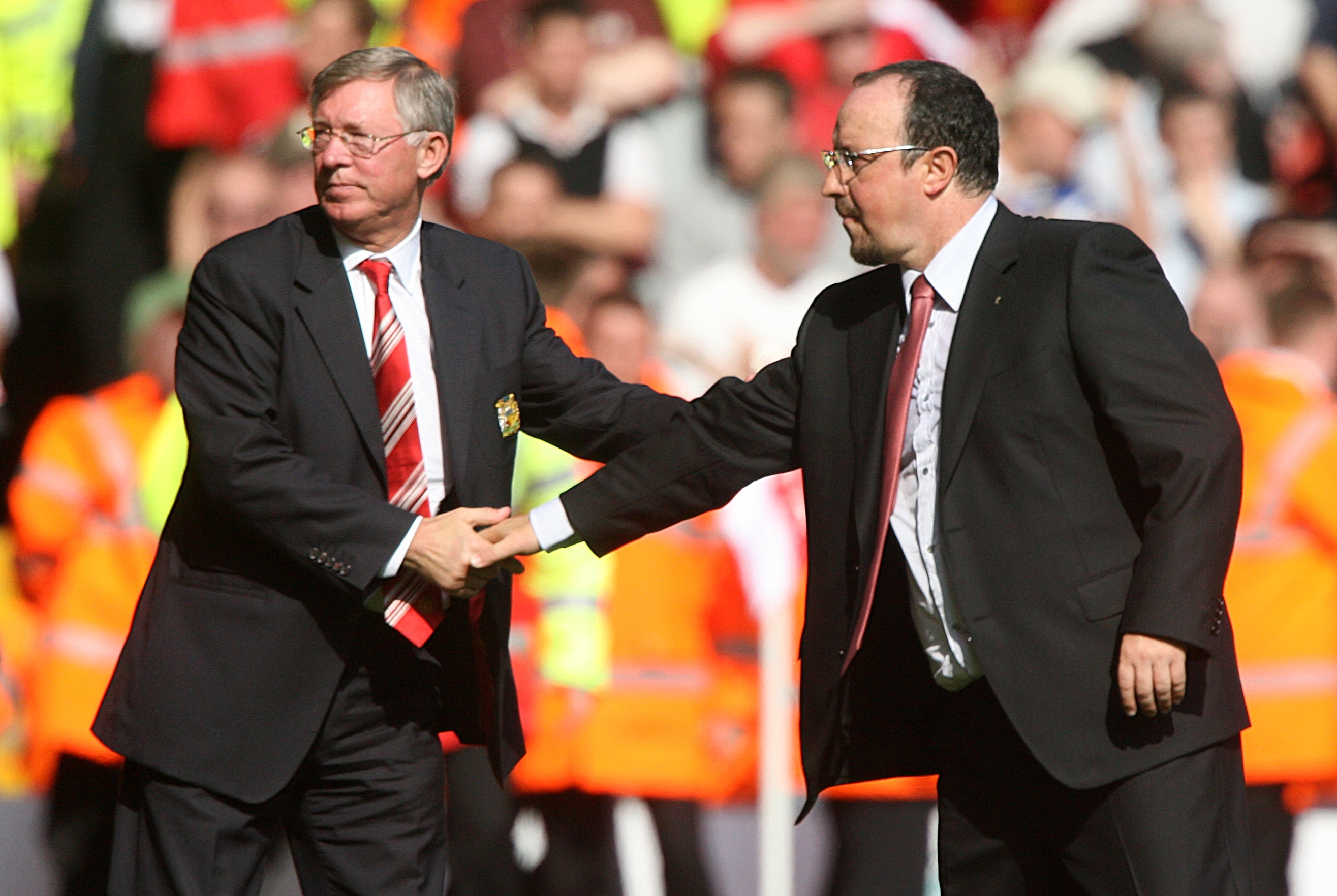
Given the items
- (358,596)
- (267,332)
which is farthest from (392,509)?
(267,332)

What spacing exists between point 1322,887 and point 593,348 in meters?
3.15

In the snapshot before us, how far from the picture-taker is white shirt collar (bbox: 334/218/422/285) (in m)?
3.80

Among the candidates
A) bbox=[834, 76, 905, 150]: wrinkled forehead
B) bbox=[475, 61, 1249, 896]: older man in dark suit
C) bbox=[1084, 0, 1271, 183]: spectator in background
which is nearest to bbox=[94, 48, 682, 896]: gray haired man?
bbox=[475, 61, 1249, 896]: older man in dark suit

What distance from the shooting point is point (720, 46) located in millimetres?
7660

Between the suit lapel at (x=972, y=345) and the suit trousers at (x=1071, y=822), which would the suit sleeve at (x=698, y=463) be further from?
the suit trousers at (x=1071, y=822)

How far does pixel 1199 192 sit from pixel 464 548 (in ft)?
15.8

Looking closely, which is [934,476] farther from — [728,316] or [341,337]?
[728,316]

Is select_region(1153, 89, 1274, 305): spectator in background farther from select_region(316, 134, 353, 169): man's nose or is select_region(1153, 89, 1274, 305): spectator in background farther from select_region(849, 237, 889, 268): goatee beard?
select_region(316, 134, 353, 169): man's nose

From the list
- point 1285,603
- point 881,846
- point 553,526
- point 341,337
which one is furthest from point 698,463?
point 1285,603

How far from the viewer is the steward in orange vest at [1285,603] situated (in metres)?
5.66

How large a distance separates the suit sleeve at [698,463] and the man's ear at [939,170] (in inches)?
20.2

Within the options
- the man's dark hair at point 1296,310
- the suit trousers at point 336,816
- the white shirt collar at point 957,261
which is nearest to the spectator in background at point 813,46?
the man's dark hair at point 1296,310

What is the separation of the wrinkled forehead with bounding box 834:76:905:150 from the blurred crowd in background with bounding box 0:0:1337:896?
7.77 feet

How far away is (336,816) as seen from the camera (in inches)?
149
